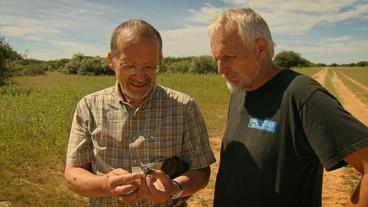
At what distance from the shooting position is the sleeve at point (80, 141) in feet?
7.55

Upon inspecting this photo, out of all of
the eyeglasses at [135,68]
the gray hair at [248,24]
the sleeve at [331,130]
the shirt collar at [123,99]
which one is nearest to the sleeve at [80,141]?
the shirt collar at [123,99]

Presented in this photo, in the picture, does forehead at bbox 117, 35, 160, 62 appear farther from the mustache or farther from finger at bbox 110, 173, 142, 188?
finger at bbox 110, 173, 142, 188

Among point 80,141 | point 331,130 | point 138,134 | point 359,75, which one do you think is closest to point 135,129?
point 138,134

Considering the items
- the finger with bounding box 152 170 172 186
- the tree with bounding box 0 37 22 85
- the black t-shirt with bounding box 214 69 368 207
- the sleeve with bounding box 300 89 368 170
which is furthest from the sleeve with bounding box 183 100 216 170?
the tree with bounding box 0 37 22 85

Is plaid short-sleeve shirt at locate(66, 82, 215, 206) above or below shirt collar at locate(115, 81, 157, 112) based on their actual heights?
below

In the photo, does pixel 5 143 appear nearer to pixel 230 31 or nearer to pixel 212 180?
pixel 212 180

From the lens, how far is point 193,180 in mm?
2240

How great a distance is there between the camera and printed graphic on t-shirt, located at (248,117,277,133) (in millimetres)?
2146

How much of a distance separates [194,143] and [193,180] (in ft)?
0.76

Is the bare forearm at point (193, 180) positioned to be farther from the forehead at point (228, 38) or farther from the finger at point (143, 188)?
the forehead at point (228, 38)

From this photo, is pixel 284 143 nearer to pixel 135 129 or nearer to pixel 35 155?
pixel 135 129

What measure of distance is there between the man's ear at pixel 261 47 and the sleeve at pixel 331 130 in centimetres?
55

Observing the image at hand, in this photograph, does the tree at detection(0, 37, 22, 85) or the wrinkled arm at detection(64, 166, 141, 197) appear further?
A: the tree at detection(0, 37, 22, 85)

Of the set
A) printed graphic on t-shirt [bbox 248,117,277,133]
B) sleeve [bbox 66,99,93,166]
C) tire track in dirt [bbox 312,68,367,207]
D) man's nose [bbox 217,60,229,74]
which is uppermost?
man's nose [bbox 217,60,229,74]
